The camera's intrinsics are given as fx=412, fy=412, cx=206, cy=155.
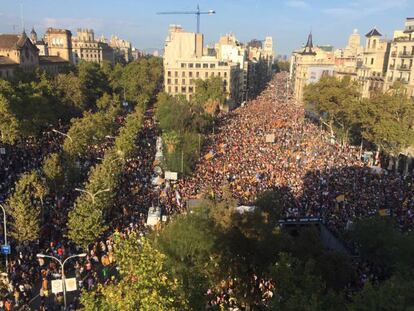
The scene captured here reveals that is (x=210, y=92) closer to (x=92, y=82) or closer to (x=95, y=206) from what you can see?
(x=92, y=82)

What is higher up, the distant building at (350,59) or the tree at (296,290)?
the distant building at (350,59)

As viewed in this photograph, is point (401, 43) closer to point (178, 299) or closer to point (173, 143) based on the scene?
Answer: point (173, 143)

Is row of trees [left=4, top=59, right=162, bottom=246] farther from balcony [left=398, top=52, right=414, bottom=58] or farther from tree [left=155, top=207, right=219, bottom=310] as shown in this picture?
balcony [left=398, top=52, right=414, bottom=58]

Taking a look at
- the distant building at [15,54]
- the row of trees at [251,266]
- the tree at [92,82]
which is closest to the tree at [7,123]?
the row of trees at [251,266]

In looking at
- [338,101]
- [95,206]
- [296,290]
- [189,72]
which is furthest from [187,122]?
[296,290]

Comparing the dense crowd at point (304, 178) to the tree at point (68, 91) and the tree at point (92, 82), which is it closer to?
the tree at point (68, 91)
